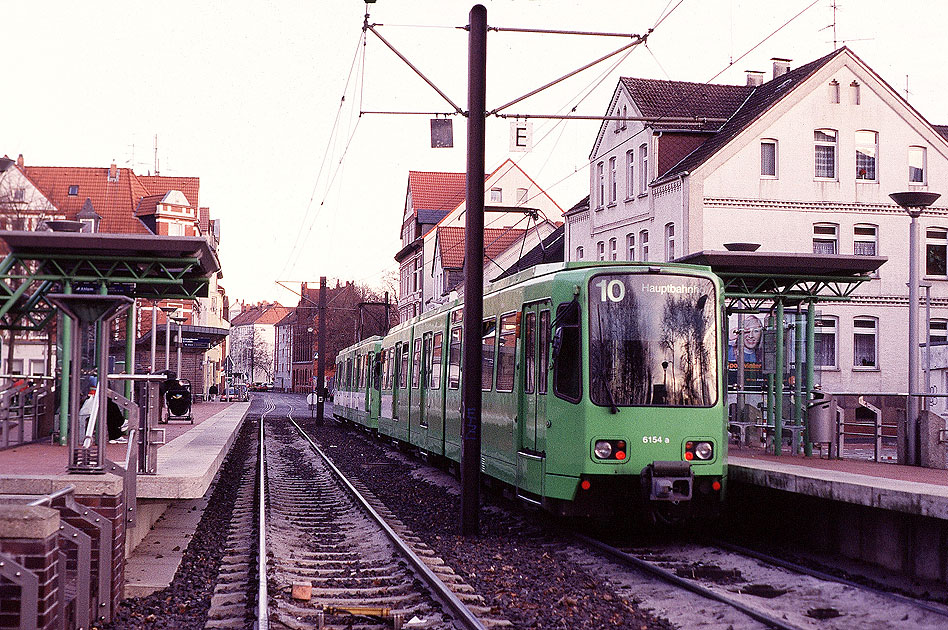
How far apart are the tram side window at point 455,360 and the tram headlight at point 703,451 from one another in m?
6.20

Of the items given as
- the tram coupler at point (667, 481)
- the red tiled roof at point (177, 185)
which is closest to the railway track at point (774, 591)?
the tram coupler at point (667, 481)

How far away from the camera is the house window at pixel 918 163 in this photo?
3781cm

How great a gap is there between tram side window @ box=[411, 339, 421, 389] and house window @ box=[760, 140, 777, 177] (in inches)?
687

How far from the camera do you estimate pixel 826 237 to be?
37.3 meters

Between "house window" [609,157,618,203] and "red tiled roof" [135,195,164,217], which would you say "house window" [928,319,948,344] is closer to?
"house window" [609,157,618,203]

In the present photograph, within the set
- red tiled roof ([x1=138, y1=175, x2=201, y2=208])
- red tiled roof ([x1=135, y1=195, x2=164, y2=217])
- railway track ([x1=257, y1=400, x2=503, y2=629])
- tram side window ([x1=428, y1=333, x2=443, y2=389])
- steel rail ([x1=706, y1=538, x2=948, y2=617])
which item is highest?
red tiled roof ([x1=138, y1=175, x2=201, y2=208])

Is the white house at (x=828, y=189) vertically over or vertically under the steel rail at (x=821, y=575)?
over

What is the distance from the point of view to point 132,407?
9688 millimetres

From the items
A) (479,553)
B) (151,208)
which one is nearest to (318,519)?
(479,553)

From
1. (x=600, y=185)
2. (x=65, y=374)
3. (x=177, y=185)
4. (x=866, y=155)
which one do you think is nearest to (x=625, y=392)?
(x=65, y=374)

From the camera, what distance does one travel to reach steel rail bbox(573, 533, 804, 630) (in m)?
7.97

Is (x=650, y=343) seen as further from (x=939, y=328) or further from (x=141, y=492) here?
(x=939, y=328)

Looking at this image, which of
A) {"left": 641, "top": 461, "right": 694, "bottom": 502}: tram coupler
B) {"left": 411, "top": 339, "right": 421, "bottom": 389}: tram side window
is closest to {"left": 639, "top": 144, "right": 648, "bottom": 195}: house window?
{"left": 411, "top": 339, "right": 421, "bottom": 389}: tram side window

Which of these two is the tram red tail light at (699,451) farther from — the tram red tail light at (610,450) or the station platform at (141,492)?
the station platform at (141,492)
